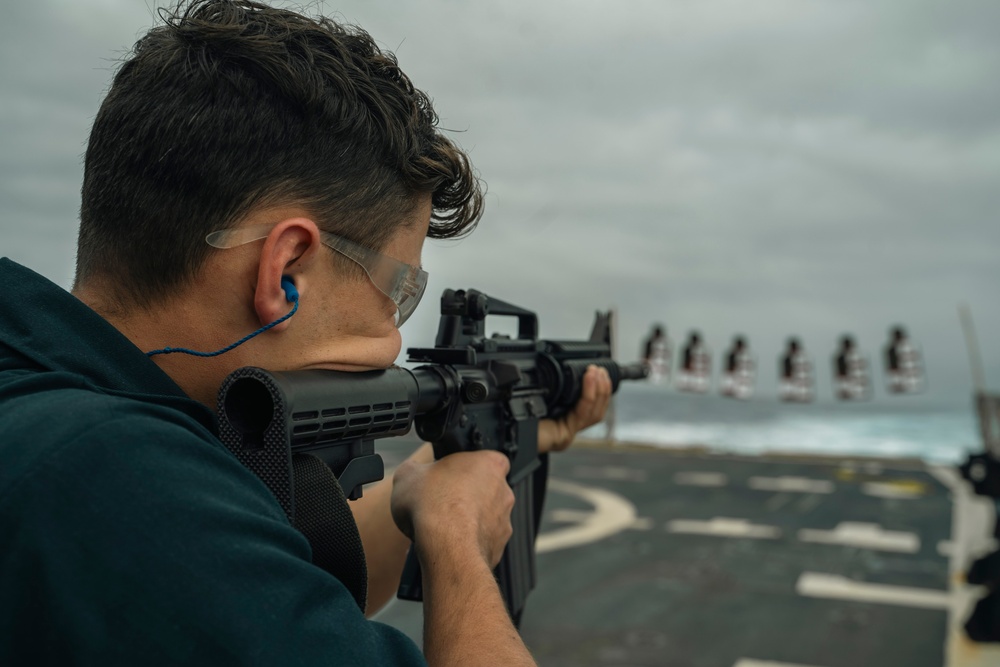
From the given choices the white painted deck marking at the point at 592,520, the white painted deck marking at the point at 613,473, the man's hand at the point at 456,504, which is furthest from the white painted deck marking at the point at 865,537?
the man's hand at the point at 456,504

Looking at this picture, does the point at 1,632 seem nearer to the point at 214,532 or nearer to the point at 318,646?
the point at 214,532

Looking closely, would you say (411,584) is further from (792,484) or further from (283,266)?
(792,484)

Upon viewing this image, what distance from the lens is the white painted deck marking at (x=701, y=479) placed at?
51.5ft

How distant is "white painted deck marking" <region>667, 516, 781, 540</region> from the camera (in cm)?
1111

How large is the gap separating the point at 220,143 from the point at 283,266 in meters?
0.25

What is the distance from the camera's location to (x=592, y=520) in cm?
1229

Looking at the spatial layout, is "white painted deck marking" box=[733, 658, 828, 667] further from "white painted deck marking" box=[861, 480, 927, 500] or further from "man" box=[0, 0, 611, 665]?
"white painted deck marking" box=[861, 480, 927, 500]

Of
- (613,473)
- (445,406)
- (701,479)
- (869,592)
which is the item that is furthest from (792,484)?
(445,406)

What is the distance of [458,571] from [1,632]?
78 cm

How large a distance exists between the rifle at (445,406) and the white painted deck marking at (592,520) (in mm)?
7354

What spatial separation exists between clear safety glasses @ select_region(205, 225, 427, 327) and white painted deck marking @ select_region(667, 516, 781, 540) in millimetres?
10108

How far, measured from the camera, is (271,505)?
4.09 ft

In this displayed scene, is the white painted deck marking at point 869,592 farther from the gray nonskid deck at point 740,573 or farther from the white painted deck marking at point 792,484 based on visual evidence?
the white painted deck marking at point 792,484

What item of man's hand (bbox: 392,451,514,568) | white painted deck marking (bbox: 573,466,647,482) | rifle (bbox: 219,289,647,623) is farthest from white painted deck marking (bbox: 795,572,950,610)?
white painted deck marking (bbox: 573,466,647,482)
